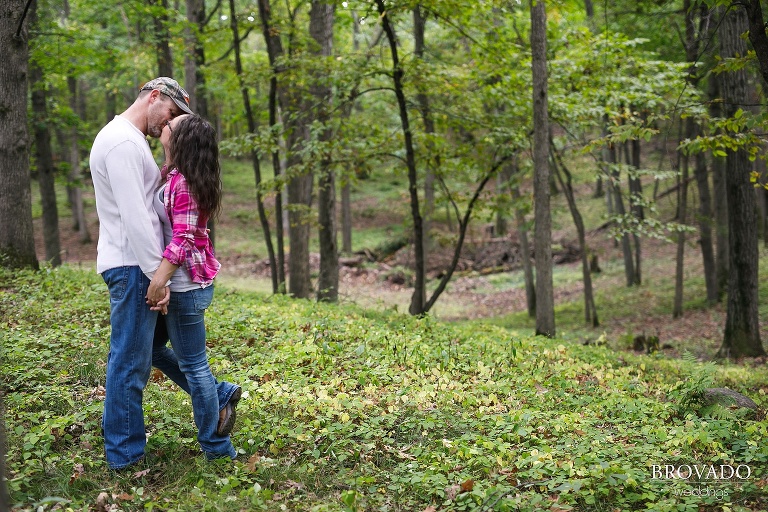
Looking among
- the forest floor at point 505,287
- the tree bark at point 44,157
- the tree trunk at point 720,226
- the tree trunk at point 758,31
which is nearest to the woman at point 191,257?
the tree trunk at point 758,31

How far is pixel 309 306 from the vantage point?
899 centimetres

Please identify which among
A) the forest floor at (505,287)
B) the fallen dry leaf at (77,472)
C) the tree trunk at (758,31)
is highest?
the tree trunk at (758,31)

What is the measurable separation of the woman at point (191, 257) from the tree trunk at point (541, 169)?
6.63m

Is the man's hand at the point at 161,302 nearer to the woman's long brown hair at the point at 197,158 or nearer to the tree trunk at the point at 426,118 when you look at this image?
the woman's long brown hair at the point at 197,158

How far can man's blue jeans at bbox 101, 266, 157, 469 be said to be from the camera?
3660 mm

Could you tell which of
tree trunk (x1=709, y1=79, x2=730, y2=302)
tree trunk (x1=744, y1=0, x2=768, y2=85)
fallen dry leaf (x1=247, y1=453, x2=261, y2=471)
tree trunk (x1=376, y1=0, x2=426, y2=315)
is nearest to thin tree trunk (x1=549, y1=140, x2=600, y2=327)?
tree trunk (x1=709, y1=79, x2=730, y2=302)

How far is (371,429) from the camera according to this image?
4.53m

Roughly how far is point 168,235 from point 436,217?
29.8 metres

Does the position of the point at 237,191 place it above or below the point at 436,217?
above

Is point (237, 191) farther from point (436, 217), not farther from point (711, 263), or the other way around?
point (711, 263)

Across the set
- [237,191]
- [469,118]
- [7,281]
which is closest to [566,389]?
[469,118]

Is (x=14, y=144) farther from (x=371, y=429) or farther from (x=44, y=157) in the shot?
(x=44, y=157)

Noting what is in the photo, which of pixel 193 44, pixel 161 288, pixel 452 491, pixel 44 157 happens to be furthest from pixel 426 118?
pixel 44 157

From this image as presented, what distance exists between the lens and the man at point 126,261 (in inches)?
142
